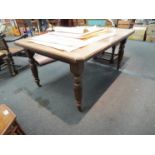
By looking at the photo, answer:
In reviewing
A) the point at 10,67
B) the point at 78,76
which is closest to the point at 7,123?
the point at 78,76

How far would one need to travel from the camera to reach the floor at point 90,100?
47.2 inches

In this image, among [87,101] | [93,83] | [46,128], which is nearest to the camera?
[46,128]

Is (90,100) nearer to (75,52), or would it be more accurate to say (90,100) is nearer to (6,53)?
(75,52)

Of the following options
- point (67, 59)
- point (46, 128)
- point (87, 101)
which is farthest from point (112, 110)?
point (67, 59)

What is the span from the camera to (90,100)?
4.92ft

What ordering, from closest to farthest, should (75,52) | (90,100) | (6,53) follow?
(75,52) < (90,100) < (6,53)

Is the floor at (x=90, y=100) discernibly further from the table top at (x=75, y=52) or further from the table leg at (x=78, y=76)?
the table top at (x=75, y=52)

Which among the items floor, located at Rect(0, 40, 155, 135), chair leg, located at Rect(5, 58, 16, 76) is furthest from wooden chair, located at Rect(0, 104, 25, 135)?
chair leg, located at Rect(5, 58, 16, 76)

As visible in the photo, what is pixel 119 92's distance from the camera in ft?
5.23

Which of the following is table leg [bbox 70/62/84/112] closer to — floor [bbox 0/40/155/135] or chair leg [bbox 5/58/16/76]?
floor [bbox 0/40/155/135]
